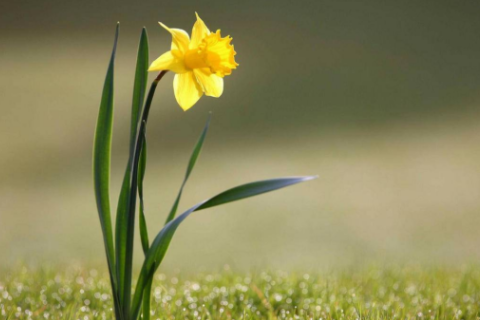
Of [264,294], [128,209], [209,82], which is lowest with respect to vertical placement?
[264,294]

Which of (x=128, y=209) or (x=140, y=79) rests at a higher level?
(x=140, y=79)

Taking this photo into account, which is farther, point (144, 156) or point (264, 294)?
point (264, 294)

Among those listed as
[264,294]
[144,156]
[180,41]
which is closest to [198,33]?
[180,41]

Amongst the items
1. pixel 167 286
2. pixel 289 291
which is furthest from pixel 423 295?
pixel 167 286

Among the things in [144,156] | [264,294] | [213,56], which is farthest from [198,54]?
[264,294]

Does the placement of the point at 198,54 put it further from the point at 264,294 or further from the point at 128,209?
the point at 264,294

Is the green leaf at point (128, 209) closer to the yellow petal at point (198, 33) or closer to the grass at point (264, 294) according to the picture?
the yellow petal at point (198, 33)
